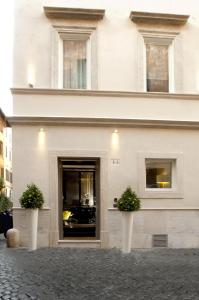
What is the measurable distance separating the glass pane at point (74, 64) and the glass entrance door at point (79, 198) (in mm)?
2383

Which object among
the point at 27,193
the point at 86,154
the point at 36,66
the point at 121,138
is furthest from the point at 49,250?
the point at 36,66

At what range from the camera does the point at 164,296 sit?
740 centimetres

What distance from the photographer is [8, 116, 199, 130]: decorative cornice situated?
13797mm

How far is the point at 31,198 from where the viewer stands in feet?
43.0

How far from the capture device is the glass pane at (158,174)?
14.4 meters

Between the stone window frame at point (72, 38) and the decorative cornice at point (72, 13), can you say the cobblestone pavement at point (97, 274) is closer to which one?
the stone window frame at point (72, 38)

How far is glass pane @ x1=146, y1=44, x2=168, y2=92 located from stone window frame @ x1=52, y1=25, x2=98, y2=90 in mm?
1729

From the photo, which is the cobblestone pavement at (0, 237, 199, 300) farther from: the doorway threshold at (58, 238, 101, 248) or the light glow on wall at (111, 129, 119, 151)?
the light glow on wall at (111, 129, 119, 151)

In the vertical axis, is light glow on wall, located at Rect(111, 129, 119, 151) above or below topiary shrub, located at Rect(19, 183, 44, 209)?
above

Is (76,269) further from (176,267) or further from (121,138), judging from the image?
(121,138)

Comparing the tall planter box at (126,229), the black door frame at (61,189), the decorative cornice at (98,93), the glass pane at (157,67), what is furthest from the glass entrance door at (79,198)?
the glass pane at (157,67)

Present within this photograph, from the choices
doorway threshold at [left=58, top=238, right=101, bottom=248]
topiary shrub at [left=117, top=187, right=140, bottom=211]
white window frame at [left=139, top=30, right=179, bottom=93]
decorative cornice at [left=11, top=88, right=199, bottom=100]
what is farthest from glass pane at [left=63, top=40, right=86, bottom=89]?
doorway threshold at [left=58, top=238, right=101, bottom=248]

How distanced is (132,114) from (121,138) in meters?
0.80

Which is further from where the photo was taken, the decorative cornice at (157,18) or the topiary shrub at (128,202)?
the decorative cornice at (157,18)
